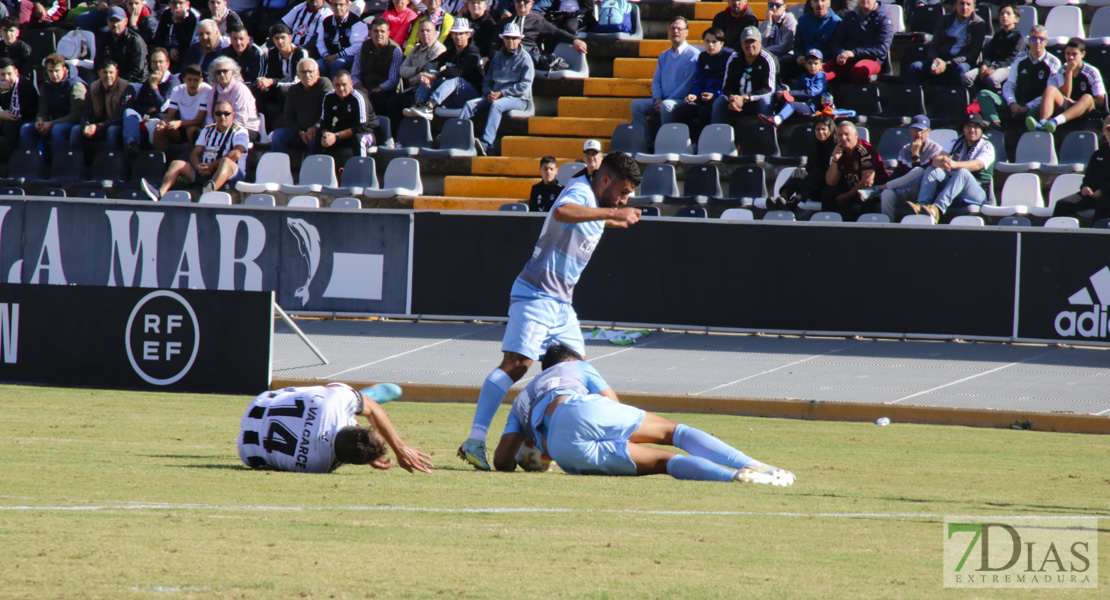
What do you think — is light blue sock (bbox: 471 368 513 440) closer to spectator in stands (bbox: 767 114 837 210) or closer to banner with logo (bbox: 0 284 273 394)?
banner with logo (bbox: 0 284 273 394)

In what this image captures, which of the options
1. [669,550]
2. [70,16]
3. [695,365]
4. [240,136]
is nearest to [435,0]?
[240,136]

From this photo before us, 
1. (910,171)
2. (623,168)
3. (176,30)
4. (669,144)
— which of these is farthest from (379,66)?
(623,168)

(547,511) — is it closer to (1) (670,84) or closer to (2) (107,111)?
(1) (670,84)

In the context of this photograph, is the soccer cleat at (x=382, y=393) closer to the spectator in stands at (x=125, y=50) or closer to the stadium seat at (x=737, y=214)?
the stadium seat at (x=737, y=214)

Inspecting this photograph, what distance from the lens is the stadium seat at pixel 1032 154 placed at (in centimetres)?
1598

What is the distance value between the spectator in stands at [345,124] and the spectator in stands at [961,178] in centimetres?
817

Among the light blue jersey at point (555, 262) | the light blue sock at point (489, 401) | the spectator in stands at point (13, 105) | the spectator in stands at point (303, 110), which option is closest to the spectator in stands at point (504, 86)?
the spectator in stands at point (303, 110)

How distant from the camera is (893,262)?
45.8 ft

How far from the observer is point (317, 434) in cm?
737

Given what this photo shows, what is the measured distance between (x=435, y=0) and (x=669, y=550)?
16.5 m

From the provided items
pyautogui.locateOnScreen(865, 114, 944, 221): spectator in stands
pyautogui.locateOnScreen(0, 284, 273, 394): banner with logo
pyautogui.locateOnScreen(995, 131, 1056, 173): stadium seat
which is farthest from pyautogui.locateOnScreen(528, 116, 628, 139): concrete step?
pyautogui.locateOnScreen(0, 284, 273, 394): banner with logo

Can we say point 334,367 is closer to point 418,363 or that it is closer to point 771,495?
point 418,363

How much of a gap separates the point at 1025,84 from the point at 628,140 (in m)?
5.44

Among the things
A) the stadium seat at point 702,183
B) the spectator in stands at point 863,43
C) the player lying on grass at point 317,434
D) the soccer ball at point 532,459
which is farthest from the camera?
the spectator in stands at point 863,43
